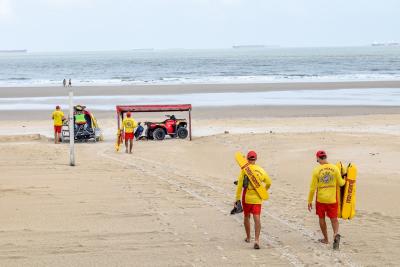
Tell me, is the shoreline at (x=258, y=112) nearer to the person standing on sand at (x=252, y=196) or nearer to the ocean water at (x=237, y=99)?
the ocean water at (x=237, y=99)

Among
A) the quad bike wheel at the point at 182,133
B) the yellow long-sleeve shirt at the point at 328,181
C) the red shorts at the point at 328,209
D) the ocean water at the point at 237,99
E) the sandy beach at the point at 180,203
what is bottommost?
the sandy beach at the point at 180,203

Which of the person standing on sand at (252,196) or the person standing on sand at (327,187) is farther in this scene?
the person standing on sand at (327,187)

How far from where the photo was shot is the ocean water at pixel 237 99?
4009 cm

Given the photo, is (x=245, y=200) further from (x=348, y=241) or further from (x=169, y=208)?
(x=169, y=208)

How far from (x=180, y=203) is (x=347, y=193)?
3707mm

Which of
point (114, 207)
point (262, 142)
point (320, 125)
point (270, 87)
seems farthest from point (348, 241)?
point (270, 87)

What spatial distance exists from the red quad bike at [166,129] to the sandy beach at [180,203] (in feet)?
1.95

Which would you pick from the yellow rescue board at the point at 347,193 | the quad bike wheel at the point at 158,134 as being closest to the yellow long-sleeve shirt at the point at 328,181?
the yellow rescue board at the point at 347,193

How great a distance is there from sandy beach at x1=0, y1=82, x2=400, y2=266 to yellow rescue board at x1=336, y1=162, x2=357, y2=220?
0.48 meters

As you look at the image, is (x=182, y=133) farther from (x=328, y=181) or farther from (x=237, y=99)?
(x=237, y=99)

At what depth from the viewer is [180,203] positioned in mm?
12938

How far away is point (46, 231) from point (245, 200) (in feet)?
10.2

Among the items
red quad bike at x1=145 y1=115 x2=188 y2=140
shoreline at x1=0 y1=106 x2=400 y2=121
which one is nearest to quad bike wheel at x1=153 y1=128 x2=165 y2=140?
red quad bike at x1=145 y1=115 x2=188 y2=140

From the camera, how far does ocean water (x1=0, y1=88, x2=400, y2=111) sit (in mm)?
40094
